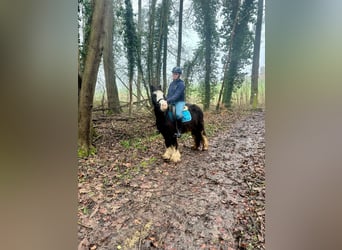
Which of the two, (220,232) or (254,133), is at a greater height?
(254,133)

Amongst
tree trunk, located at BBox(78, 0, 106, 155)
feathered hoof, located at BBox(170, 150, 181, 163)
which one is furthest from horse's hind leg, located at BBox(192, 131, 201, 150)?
tree trunk, located at BBox(78, 0, 106, 155)

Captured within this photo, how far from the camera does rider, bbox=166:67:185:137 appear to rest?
1.77 meters

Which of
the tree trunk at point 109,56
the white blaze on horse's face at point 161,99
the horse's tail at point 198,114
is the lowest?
the horse's tail at point 198,114

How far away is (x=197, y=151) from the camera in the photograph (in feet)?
5.83

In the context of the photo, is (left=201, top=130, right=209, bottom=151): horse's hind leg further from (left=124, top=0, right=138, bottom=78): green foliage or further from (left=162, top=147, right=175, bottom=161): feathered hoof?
(left=124, top=0, right=138, bottom=78): green foliage

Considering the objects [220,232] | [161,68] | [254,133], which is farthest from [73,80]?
[220,232]

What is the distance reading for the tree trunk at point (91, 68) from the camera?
176 cm

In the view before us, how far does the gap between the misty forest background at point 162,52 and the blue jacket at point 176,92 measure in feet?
0.10

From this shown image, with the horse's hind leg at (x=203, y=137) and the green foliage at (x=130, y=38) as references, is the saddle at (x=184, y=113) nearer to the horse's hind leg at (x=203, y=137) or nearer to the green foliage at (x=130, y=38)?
the horse's hind leg at (x=203, y=137)

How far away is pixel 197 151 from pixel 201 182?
0.62 ft

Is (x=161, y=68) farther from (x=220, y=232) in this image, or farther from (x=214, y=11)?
(x=220, y=232)

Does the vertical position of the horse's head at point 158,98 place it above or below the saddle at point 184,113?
above

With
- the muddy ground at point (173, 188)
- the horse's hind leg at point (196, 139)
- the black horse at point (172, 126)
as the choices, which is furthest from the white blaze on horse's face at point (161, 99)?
the horse's hind leg at point (196, 139)
